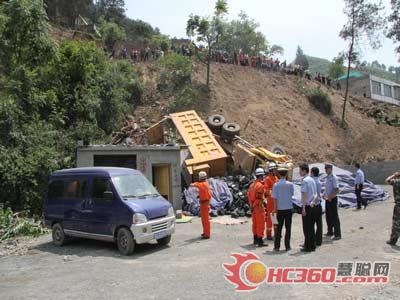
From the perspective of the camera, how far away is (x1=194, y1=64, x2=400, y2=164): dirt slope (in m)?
29.2

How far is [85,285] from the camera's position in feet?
24.1

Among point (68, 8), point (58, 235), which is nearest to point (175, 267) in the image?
point (58, 235)

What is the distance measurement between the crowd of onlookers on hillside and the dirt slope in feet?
3.44

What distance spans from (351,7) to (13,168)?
29.9m

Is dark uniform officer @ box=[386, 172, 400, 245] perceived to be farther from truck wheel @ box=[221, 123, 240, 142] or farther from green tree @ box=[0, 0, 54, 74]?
green tree @ box=[0, 0, 54, 74]

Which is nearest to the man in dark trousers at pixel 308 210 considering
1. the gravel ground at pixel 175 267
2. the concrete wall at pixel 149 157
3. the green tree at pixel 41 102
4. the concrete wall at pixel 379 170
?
the gravel ground at pixel 175 267

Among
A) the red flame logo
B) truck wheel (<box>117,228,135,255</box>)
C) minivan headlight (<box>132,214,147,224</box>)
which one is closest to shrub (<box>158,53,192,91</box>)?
truck wheel (<box>117,228,135,255</box>)

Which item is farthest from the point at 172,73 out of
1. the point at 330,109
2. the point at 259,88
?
the point at 330,109

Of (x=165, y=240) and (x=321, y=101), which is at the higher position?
(x=321, y=101)

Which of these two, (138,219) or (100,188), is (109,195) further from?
(138,219)

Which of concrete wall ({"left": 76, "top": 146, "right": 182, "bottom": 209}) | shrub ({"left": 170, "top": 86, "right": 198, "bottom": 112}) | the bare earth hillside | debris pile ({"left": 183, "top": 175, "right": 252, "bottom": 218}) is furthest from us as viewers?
the bare earth hillside

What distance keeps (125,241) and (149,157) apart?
6.78 meters

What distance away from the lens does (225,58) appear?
37.5 metres

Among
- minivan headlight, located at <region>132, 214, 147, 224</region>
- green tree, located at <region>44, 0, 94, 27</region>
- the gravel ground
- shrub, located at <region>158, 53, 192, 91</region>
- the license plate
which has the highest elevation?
green tree, located at <region>44, 0, 94, 27</region>
